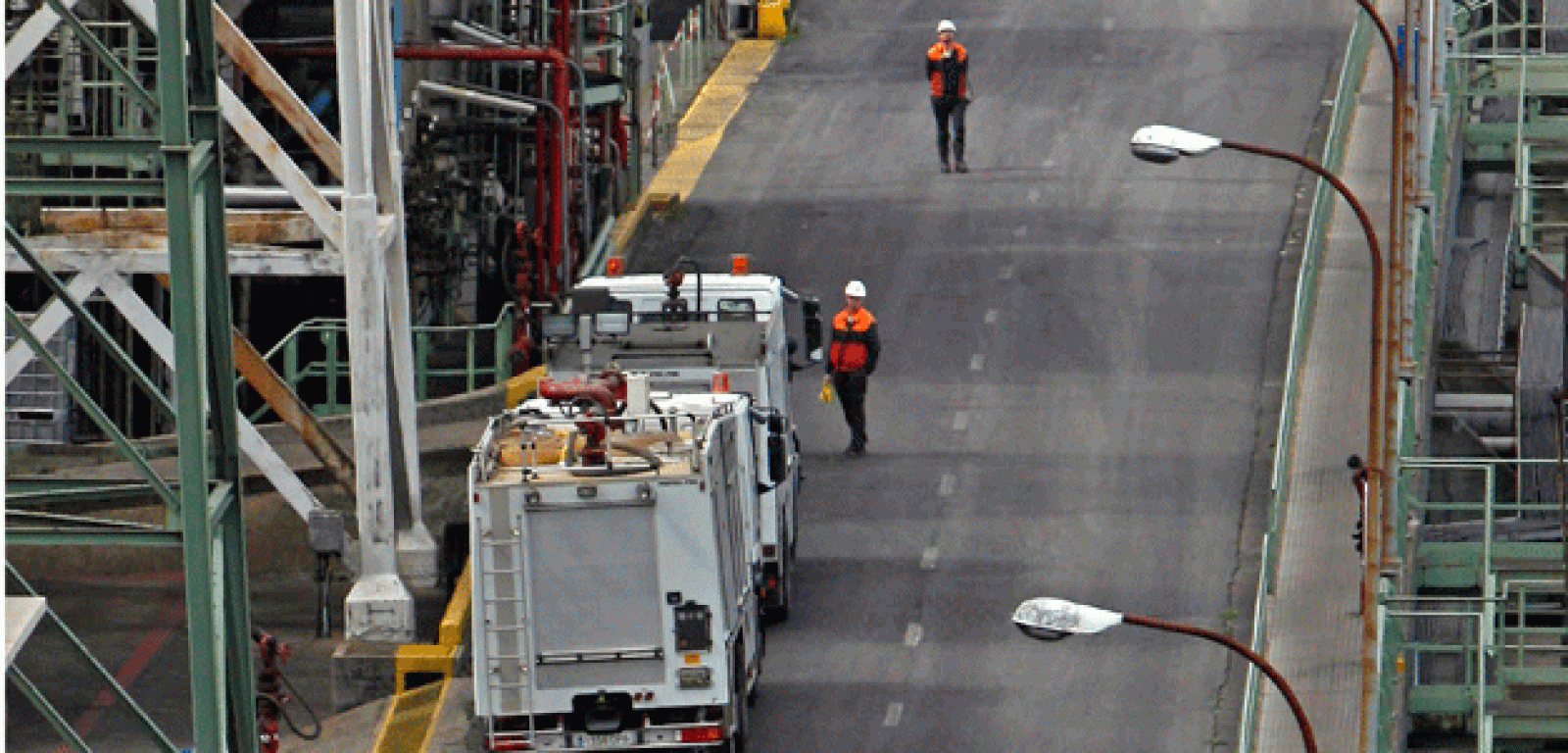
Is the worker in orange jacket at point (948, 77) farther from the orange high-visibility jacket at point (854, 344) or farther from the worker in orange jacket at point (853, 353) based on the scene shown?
the orange high-visibility jacket at point (854, 344)

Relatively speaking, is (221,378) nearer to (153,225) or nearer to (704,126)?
(153,225)

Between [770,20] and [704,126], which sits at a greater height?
[770,20]

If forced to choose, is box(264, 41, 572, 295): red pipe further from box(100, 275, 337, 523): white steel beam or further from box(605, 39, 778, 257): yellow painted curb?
box(100, 275, 337, 523): white steel beam

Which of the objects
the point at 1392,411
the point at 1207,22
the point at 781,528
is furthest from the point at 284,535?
the point at 1207,22

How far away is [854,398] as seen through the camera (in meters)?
34.5

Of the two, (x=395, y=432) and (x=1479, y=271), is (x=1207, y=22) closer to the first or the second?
(x=1479, y=271)

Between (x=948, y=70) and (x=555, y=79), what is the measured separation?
746 cm

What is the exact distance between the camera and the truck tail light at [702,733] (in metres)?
24.7

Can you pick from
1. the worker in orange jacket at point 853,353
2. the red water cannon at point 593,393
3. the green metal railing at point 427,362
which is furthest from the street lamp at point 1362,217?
the green metal railing at point 427,362

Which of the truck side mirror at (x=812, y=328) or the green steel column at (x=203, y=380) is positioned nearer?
the green steel column at (x=203, y=380)

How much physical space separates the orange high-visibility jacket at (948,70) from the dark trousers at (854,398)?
10454mm

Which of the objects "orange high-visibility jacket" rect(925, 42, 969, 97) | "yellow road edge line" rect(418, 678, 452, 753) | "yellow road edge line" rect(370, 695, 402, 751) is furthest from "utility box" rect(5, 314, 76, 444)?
"orange high-visibility jacket" rect(925, 42, 969, 97)

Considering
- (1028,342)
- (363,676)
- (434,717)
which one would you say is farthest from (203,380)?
(1028,342)

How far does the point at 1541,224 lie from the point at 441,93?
13426 millimetres
